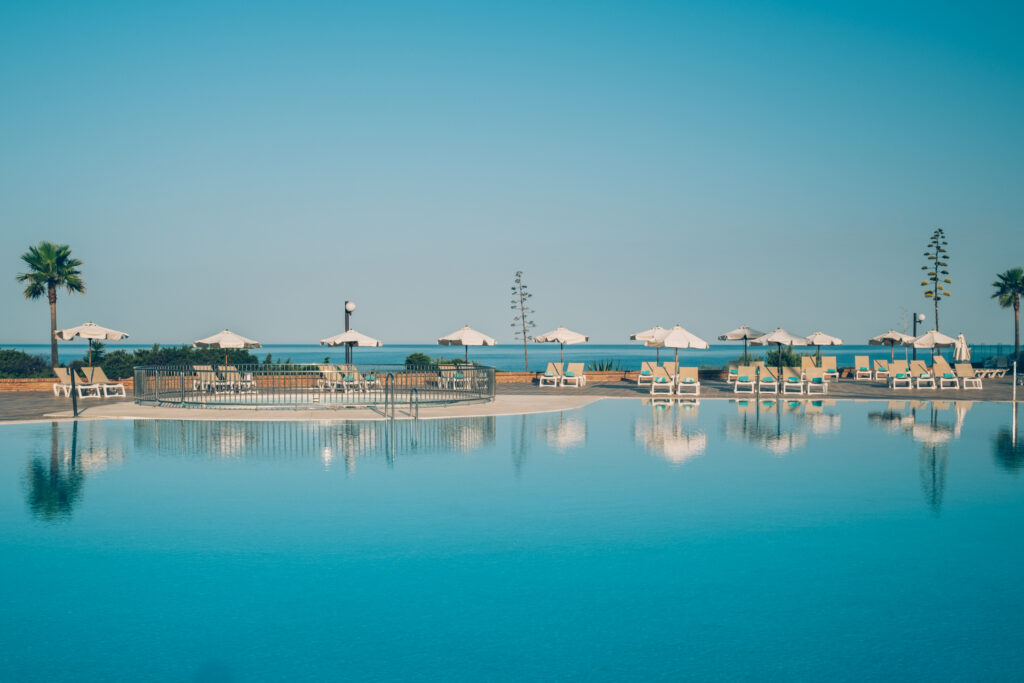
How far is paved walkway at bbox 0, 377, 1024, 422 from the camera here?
1788 centimetres

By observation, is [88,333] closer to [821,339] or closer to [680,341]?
[680,341]

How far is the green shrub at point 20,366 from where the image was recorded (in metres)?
27.4

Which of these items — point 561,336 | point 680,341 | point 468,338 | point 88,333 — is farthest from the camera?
point 561,336

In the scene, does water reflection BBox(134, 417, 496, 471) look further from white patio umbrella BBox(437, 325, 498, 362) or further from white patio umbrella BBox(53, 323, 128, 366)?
white patio umbrella BBox(437, 325, 498, 362)

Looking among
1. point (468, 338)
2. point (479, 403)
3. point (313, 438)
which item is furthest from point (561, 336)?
point (313, 438)

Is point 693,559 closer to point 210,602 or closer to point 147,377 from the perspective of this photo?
point 210,602

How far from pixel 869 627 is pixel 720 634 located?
3.51 ft

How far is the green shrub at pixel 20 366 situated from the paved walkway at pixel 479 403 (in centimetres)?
307

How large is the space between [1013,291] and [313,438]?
39627 millimetres

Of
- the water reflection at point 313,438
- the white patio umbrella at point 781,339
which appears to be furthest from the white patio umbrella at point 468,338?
the water reflection at point 313,438

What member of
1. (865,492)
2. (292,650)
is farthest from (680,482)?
(292,650)

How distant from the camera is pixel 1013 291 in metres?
40.8

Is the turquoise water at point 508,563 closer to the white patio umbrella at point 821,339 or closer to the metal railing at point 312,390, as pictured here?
the metal railing at point 312,390

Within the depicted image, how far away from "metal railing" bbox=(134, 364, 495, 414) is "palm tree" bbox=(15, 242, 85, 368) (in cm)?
960
